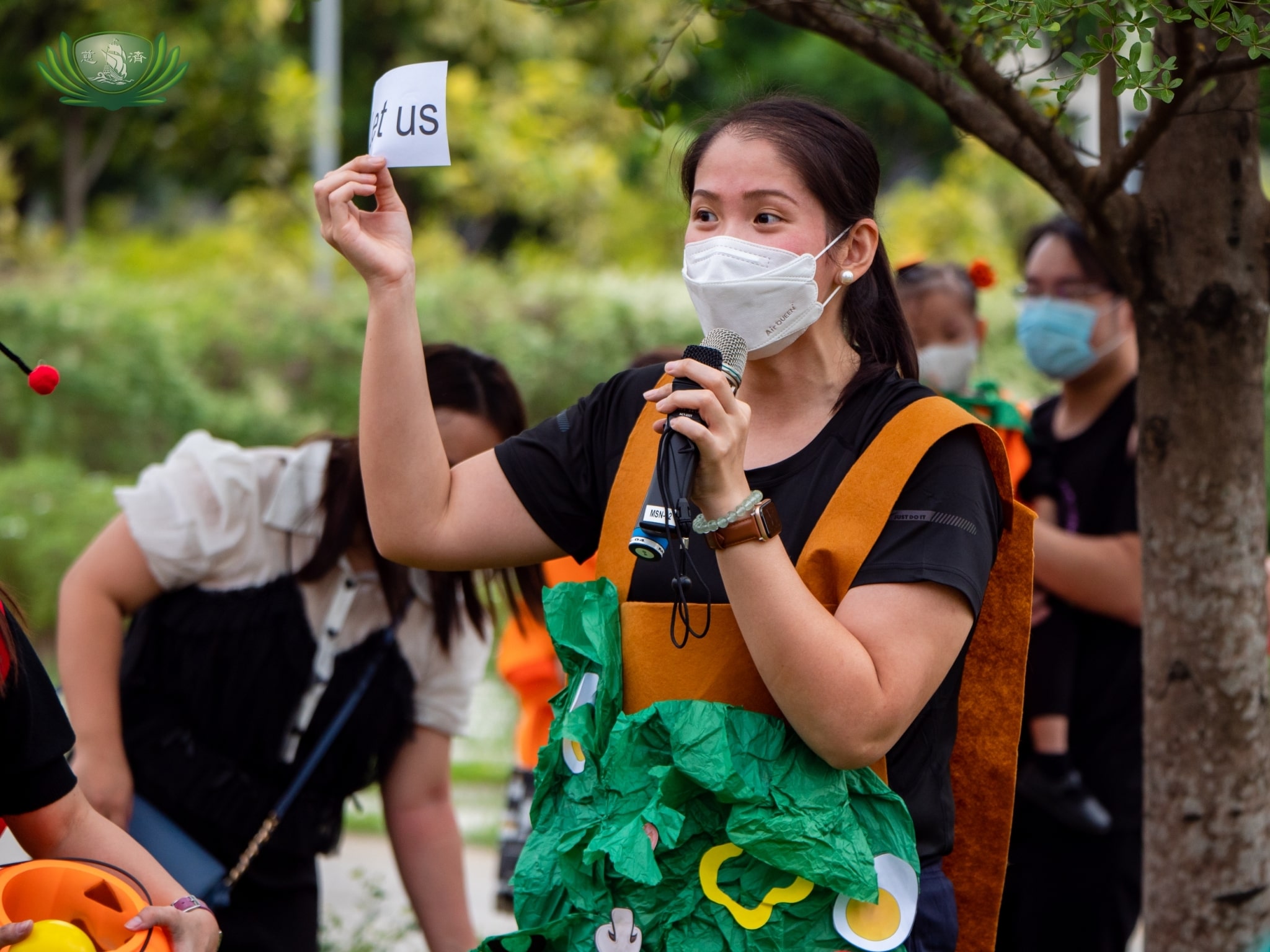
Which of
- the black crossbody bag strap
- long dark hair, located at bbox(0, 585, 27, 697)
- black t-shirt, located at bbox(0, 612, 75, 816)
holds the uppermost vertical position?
Result: long dark hair, located at bbox(0, 585, 27, 697)

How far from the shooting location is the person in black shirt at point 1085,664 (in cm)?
339

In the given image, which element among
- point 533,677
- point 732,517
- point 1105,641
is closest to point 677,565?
point 732,517

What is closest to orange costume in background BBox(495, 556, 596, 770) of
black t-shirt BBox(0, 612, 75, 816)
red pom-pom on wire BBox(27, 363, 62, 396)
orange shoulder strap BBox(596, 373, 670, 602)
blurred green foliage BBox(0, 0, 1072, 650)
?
orange shoulder strap BBox(596, 373, 670, 602)

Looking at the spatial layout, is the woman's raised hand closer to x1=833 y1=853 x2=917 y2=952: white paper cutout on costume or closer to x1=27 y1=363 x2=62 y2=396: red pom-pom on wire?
x1=27 y1=363 x2=62 y2=396: red pom-pom on wire

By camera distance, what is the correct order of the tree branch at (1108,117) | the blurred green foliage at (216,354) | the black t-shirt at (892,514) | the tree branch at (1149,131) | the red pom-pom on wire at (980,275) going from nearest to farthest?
the black t-shirt at (892,514)
the tree branch at (1149,131)
the tree branch at (1108,117)
the red pom-pom on wire at (980,275)
the blurred green foliage at (216,354)

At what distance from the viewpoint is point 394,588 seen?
2.93 meters

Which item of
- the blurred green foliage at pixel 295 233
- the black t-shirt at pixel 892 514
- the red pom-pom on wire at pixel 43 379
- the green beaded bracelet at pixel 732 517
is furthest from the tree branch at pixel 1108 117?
the blurred green foliage at pixel 295 233

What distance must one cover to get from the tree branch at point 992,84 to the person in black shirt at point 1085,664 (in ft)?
3.82

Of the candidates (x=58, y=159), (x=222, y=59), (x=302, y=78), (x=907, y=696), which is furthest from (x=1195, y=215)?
(x=58, y=159)

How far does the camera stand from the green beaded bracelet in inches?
66.6

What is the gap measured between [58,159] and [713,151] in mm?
16436

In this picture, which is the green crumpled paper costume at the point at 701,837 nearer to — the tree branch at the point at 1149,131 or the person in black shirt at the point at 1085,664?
the tree branch at the point at 1149,131

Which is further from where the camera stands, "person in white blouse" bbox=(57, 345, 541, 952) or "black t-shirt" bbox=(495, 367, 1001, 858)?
"person in white blouse" bbox=(57, 345, 541, 952)

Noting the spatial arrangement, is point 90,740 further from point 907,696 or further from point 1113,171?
point 1113,171
